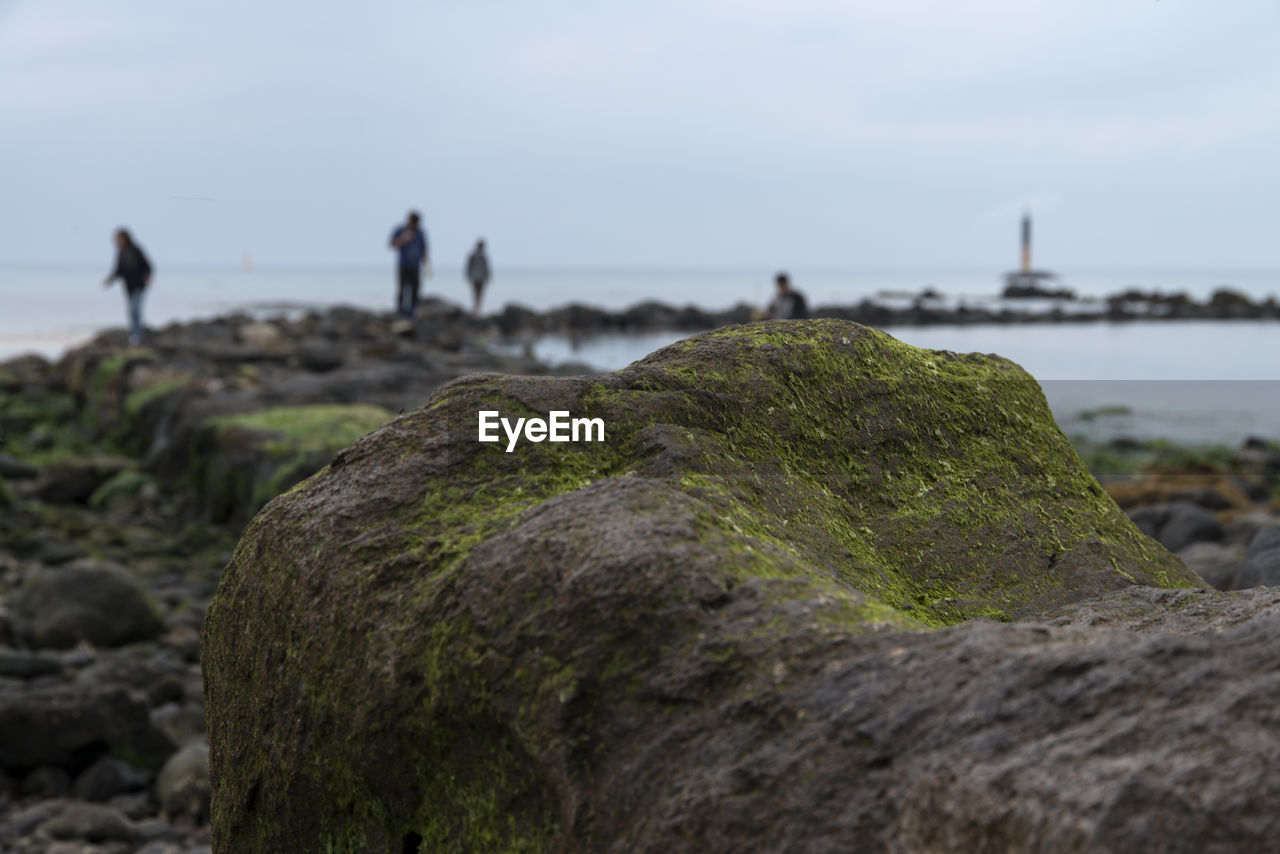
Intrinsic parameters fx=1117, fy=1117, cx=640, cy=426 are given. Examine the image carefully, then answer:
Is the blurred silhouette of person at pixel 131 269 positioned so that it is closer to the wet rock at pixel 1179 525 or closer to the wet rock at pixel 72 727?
the wet rock at pixel 72 727

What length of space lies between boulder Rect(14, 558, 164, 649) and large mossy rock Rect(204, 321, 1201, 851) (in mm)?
5451

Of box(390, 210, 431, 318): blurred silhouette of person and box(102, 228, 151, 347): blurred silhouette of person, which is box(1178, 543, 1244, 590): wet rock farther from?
box(102, 228, 151, 347): blurred silhouette of person

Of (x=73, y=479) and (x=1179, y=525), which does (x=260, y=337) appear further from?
(x=1179, y=525)

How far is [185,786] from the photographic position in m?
6.02

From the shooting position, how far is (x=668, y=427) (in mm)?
2955

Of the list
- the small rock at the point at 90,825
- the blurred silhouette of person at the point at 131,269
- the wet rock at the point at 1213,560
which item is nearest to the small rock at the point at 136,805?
the small rock at the point at 90,825

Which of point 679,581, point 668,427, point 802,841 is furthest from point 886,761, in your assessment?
point 668,427

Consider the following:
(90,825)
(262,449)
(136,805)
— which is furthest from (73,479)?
(90,825)

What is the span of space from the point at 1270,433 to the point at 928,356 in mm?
19452

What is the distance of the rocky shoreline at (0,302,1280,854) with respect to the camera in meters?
6.10

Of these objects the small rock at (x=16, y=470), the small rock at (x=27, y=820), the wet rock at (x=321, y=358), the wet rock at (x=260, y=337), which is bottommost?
the small rock at (x=27, y=820)

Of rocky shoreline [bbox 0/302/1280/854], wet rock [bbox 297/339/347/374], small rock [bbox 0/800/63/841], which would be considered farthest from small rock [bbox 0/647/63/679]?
wet rock [bbox 297/339/347/374]

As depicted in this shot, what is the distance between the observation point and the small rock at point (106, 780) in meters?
6.14

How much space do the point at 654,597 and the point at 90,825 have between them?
481cm
